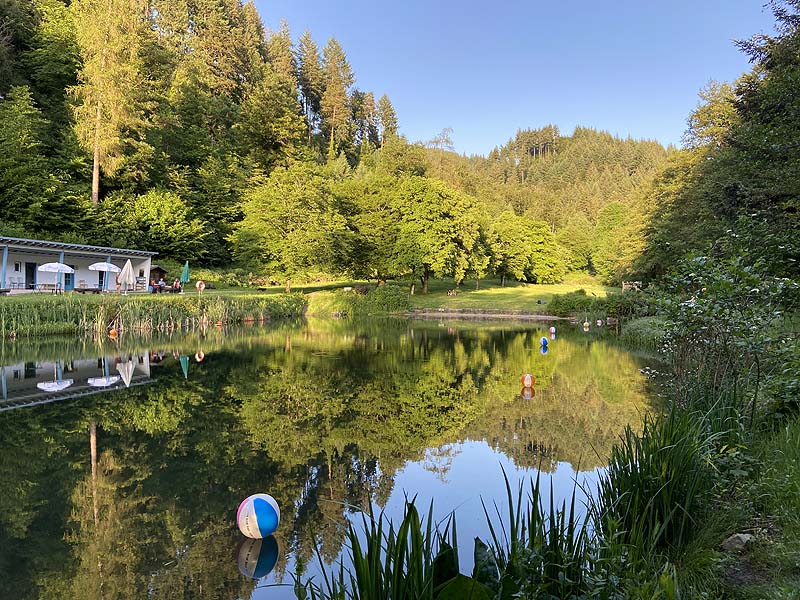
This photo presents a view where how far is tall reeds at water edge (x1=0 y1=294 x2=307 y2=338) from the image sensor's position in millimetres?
18625

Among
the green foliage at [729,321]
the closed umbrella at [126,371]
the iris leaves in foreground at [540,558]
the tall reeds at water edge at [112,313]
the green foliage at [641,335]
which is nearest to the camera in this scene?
the iris leaves in foreground at [540,558]

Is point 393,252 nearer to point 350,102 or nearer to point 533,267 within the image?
point 533,267

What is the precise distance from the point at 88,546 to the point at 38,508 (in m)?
1.19

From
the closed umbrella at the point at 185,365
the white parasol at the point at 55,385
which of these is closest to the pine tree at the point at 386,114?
the closed umbrella at the point at 185,365

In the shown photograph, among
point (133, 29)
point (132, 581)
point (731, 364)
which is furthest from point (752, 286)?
point (133, 29)

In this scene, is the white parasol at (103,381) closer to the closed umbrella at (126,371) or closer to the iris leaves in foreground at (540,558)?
the closed umbrella at (126,371)

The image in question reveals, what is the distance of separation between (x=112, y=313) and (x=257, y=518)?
19.2 m

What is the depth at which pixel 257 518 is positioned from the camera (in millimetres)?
4703

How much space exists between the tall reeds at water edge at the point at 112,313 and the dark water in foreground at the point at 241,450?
388 cm

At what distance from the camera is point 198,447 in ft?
24.1

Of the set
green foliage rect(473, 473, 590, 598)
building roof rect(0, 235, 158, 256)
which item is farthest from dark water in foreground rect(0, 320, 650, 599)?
building roof rect(0, 235, 158, 256)

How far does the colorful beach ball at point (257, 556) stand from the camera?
166 inches

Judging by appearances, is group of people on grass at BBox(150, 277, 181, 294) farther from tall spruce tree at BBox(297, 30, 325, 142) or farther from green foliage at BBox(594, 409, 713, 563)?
tall spruce tree at BBox(297, 30, 325, 142)

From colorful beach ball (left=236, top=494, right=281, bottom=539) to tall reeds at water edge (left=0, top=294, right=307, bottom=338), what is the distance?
18072 mm
